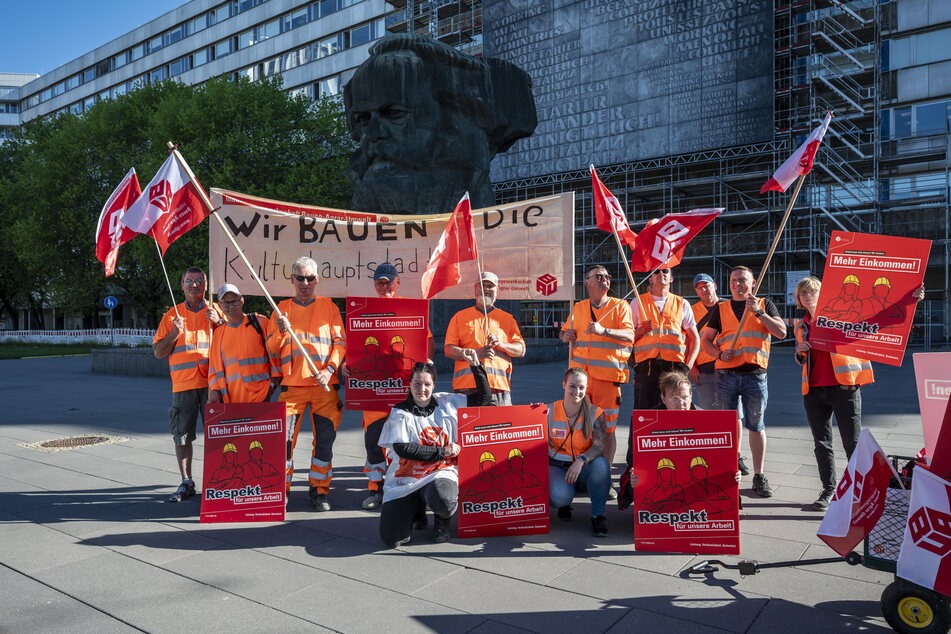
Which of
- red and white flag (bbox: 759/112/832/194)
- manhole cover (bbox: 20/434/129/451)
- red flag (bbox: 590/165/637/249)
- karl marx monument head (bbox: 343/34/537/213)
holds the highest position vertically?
karl marx monument head (bbox: 343/34/537/213)

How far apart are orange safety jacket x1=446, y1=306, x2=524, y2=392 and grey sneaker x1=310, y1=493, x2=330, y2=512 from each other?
129 centimetres

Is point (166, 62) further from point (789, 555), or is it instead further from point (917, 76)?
point (789, 555)

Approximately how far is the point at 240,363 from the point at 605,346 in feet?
9.19

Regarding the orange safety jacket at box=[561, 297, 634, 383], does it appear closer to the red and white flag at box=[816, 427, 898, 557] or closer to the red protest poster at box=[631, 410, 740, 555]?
the red protest poster at box=[631, 410, 740, 555]

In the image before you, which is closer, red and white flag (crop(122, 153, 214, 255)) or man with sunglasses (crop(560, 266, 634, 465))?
man with sunglasses (crop(560, 266, 634, 465))

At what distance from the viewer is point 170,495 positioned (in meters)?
5.68

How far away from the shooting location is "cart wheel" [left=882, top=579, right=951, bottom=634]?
9.87 feet

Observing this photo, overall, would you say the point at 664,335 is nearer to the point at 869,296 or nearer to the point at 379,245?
the point at 869,296

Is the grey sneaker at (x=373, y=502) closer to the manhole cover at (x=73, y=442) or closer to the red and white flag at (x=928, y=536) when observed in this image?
the red and white flag at (x=928, y=536)

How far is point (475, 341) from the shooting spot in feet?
18.2

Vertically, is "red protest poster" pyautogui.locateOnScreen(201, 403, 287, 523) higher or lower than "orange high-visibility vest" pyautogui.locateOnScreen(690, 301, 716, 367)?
lower

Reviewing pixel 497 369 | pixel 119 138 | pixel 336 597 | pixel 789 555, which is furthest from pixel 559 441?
pixel 119 138

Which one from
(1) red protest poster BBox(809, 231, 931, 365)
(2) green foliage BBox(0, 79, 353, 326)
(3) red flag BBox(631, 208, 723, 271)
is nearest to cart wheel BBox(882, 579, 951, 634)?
(1) red protest poster BBox(809, 231, 931, 365)

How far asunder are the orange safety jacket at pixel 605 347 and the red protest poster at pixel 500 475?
3.39 feet
